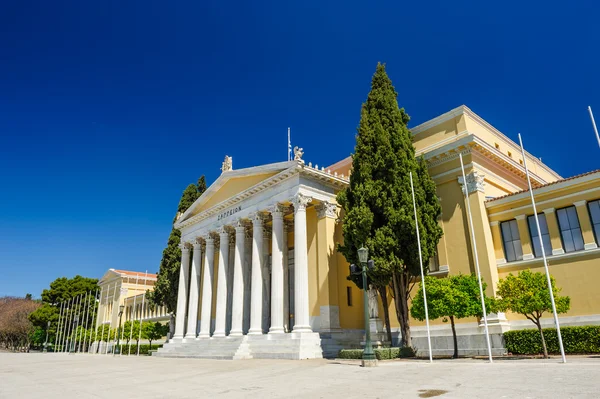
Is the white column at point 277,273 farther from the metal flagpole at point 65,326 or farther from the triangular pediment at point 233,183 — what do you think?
the metal flagpole at point 65,326

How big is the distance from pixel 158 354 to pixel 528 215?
28.5m

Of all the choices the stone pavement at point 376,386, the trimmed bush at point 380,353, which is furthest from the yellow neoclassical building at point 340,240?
the stone pavement at point 376,386

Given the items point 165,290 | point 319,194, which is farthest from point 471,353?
point 165,290

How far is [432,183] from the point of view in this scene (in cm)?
2255

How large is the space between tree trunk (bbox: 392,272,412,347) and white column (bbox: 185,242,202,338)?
712 inches

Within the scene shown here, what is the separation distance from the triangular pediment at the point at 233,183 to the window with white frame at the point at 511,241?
12.4 meters

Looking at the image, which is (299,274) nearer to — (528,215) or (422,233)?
(422,233)

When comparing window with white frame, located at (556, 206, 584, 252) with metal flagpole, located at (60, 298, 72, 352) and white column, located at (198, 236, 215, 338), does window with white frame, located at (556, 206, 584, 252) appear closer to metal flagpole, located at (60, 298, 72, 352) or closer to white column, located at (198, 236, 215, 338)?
white column, located at (198, 236, 215, 338)

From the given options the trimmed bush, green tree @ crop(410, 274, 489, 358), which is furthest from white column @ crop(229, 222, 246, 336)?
green tree @ crop(410, 274, 489, 358)

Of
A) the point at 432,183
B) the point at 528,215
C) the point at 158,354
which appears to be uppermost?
the point at 432,183

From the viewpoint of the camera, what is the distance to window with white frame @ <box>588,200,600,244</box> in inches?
769

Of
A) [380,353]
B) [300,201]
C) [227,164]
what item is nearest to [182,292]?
[227,164]

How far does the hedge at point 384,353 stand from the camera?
59.9 feet

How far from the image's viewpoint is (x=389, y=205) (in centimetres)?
2075
